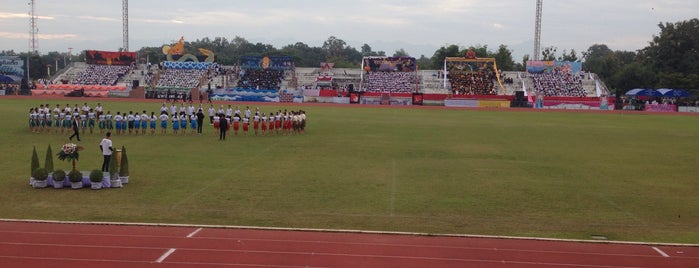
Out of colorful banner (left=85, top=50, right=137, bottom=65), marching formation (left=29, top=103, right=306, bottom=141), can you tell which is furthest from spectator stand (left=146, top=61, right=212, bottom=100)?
marching formation (left=29, top=103, right=306, bottom=141)

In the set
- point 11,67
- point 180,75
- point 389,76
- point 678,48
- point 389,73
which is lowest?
point 180,75

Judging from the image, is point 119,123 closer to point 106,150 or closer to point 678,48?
point 106,150

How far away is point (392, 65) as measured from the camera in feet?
268

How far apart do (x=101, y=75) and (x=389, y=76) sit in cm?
3667

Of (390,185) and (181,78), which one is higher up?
(181,78)

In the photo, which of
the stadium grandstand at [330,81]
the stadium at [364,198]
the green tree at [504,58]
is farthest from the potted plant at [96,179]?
the green tree at [504,58]

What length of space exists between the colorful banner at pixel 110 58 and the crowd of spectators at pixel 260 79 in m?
15.7

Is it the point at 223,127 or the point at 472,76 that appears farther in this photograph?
the point at 472,76

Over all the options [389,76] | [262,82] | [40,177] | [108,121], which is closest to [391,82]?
[389,76]

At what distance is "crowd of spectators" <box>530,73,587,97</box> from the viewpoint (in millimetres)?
74562

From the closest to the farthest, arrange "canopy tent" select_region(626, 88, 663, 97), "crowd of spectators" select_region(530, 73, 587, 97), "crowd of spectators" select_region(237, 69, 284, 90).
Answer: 1. "canopy tent" select_region(626, 88, 663, 97)
2. "crowd of spectators" select_region(530, 73, 587, 97)
3. "crowd of spectators" select_region(237, 69, 284, 90)

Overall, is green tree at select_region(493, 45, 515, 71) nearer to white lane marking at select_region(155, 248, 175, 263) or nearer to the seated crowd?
the seated crowd

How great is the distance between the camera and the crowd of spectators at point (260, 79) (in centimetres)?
7781

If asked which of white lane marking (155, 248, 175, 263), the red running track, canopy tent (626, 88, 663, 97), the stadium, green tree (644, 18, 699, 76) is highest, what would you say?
green tree (644, 18, 699, 76)
